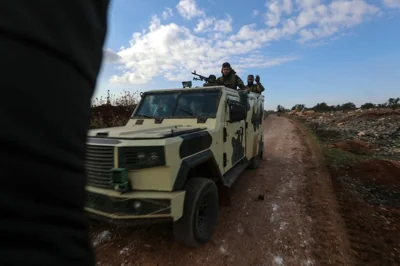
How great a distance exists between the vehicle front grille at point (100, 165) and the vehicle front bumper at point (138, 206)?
14 centimetres

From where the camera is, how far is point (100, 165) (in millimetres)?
3082

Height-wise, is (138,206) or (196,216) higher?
(138,206)

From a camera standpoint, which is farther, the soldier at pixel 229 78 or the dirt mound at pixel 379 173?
the soldier at pixel 229 78

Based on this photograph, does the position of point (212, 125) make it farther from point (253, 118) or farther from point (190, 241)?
point (253, 118)

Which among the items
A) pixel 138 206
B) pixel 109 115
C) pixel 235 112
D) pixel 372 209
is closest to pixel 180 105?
pixel 235 112

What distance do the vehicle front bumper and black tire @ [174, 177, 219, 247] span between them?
6.5 inches

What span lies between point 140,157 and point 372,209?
393 cm

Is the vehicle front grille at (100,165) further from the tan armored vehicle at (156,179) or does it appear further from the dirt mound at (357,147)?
the dirt mound at (357,147)

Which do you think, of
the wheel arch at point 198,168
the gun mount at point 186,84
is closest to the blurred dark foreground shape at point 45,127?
the wheel arch at point 198,168

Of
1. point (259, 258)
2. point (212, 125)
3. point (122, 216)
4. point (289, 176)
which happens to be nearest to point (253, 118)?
point (289, 176)

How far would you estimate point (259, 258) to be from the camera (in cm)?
319

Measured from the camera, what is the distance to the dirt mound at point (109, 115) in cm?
906

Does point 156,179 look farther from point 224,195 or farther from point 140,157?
point 224,195

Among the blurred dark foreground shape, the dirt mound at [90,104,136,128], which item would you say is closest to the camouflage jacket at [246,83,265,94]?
the dirt mound at [90,104,136,128]
